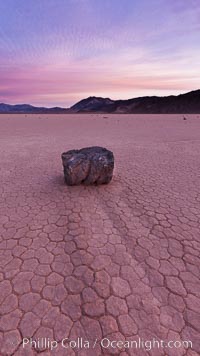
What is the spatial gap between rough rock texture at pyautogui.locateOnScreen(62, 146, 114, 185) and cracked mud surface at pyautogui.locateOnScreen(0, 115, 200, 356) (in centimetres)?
25

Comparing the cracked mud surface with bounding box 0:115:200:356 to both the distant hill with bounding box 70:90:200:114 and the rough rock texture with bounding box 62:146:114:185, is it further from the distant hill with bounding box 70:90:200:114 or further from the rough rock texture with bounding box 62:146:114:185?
the distant hill with bounding box 70:90:200:114

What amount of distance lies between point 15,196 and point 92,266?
264 centimetres

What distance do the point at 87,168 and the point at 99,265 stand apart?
2571mm

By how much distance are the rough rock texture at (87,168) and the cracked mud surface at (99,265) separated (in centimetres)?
25

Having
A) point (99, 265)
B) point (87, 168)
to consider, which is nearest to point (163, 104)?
point (87, 168)

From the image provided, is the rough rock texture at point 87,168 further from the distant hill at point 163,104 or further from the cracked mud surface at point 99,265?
the distant hill at point 163,104

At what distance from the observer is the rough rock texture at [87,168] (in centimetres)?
463

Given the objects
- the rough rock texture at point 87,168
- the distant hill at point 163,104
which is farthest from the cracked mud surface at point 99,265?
the distant hill at point 163,104

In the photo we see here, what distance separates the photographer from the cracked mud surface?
182cm

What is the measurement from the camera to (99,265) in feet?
8.11

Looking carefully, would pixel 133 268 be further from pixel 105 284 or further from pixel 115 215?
pixel 115 215

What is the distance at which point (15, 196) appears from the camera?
4.36 metres

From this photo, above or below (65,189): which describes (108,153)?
Result: above

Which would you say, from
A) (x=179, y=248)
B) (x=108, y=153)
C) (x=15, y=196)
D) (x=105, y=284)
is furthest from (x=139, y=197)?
(x=15, y=196)
